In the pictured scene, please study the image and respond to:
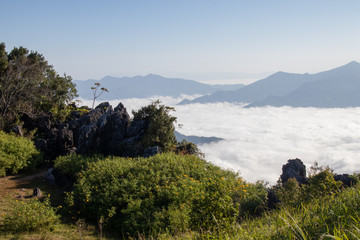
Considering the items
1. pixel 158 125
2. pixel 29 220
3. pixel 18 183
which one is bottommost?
pixel 18 183

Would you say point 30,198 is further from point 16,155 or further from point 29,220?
point 16,155

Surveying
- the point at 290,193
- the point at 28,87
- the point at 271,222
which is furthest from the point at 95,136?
the point at 271,222

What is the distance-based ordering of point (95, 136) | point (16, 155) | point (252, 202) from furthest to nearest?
point (95, 136)
point (16, 155)
point (252, 202)

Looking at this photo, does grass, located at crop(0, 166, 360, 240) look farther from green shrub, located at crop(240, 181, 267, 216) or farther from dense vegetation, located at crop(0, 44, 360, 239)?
green shrub, located at crop(240, 181, 267, 216)

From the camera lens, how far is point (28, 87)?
84.0 feet

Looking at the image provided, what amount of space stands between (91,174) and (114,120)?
28.3 feet

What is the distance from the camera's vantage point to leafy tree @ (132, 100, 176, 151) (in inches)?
755

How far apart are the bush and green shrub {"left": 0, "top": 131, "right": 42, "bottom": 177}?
5937 mm

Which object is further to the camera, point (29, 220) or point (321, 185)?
point (321, 185)

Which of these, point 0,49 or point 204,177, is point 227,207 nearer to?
point 204,177

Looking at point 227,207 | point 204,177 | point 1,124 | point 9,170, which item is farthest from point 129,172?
point 1,124

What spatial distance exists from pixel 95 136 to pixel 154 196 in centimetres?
1130

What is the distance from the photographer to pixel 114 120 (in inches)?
842

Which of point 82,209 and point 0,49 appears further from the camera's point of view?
point 0,49
